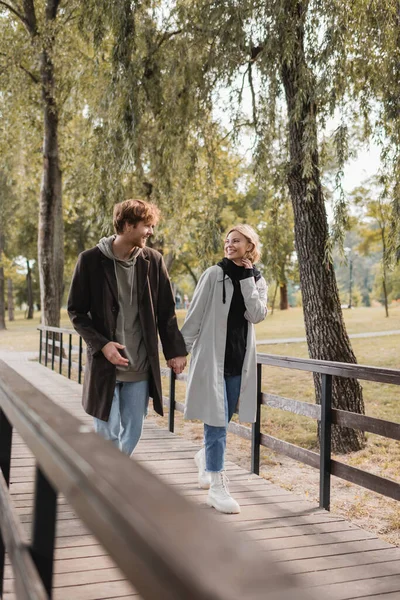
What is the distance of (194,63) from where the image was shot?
8094mm

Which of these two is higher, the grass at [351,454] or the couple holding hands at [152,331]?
the couple holding hands at [152,331]

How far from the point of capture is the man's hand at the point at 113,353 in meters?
3.54

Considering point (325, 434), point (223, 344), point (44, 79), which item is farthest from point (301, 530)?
point (44, 79)

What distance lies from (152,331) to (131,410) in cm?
48

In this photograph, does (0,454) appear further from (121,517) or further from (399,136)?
(399,136)

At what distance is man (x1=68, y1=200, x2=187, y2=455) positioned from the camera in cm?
364

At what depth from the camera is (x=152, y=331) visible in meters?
3.79

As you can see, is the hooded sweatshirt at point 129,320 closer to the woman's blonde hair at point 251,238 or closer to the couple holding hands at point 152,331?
the couple holding hands at point 152,331

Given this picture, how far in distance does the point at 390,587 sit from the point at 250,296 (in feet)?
6.05

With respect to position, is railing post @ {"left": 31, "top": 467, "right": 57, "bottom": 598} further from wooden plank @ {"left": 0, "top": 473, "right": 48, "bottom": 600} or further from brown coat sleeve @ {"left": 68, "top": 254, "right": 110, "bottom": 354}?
brown coat sleeve @ {"left": 68, "top": 254, "right": 110, "bottom": 354}

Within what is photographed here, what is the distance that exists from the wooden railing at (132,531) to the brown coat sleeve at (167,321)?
2566 mm

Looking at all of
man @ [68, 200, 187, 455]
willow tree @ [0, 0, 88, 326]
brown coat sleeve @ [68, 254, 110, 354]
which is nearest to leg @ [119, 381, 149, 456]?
man @ [68, 200, 187, 455]

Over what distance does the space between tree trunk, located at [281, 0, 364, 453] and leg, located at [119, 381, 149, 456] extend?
3.59m

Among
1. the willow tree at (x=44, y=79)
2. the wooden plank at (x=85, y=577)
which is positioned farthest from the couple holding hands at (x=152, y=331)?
the willow tree at (x=44, y=79)
